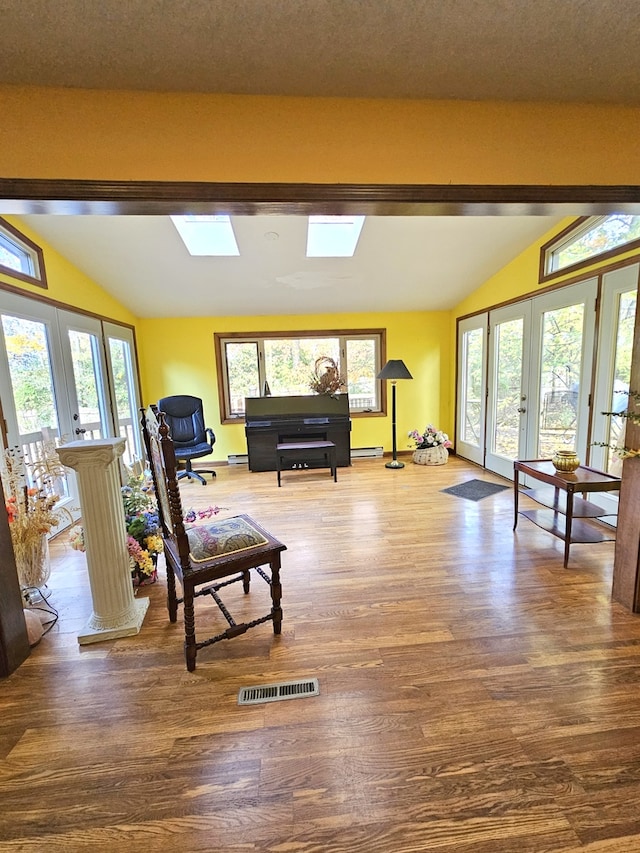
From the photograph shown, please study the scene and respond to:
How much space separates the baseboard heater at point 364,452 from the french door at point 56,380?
10.6ft

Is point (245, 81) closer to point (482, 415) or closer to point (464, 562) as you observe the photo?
point (464, 562)

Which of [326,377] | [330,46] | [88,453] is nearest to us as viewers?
[330,46]

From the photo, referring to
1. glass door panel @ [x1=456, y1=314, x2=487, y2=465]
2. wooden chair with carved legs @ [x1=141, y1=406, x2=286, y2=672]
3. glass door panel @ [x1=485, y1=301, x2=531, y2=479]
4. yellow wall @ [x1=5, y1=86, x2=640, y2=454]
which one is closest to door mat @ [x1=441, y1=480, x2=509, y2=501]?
glass door panel @ [x1=485, y1=301, x2=531, y2=479]

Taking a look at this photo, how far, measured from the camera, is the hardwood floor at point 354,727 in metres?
1.03

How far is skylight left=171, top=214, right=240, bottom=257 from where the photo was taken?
143 inches

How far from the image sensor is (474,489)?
3.95m

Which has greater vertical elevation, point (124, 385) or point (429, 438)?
point (124, 385)

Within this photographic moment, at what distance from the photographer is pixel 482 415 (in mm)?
4715

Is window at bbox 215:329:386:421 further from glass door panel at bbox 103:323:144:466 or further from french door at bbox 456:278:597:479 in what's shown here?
french door at bbox 456:278:597:479

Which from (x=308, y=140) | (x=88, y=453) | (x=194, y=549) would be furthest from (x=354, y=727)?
(x=308, y=140)

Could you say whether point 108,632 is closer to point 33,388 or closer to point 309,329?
point 33,388

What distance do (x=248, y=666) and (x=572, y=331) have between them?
363 cm

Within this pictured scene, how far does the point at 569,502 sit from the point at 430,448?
2.75 m

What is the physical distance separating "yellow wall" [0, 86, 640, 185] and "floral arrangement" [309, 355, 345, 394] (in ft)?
12.5
